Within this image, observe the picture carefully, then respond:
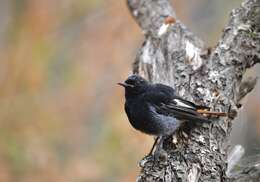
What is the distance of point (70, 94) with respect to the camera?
9984 millimetres

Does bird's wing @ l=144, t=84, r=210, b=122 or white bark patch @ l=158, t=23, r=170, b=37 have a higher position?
white bark patch @ l=158, t=23, r=170, b=37

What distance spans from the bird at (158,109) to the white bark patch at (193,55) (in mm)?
674

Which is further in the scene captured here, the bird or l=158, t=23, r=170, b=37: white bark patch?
l=158, t=23, r=170, b=37: white bark patch

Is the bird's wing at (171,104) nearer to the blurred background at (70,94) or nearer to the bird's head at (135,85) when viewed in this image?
the bird's head at (135,85)

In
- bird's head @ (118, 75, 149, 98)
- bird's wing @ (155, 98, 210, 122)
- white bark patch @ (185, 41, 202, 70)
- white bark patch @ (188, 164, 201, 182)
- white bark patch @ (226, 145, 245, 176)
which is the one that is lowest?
white bark patch @ (188, 164, 201, 182)

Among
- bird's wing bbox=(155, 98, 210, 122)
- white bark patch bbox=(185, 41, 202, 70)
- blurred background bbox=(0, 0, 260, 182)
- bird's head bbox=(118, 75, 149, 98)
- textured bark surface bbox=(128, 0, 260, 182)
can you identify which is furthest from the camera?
blurred background bbox=(0, 0, 260, 182)

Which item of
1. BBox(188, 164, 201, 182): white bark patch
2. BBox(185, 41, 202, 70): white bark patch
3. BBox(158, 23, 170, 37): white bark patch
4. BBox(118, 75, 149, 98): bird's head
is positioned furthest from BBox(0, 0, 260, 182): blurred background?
BBox(188, 164, 201, 182): white bark patch

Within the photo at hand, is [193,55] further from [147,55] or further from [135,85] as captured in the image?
[135,85]

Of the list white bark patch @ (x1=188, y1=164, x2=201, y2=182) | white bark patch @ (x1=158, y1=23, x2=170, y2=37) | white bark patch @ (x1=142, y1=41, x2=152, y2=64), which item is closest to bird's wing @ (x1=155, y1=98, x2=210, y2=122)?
white bark patch @ (x1=188, y1=164, x2=201, y2=182)

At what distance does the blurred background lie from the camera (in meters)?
9.15

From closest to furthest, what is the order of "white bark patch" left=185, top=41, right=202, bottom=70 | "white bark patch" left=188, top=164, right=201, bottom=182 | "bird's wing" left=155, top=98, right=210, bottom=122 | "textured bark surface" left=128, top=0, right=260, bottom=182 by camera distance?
"white bark patch" left=188, top=164, right=201, bottom=182, "textured bark surface" left=128, top=0, right=260, bottom=182, "bird's wing" left=155, top=98, right=210, bottom=122, "white bark patch" left=185, top=41, right=202, bottom=70

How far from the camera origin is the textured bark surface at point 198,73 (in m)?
5.09

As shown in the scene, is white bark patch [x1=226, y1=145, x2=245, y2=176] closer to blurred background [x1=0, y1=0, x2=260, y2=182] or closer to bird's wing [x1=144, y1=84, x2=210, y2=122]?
bird's wing [x1=144, y1=84, x2=210, y2=122]

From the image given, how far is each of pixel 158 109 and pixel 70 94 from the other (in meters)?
4.32
